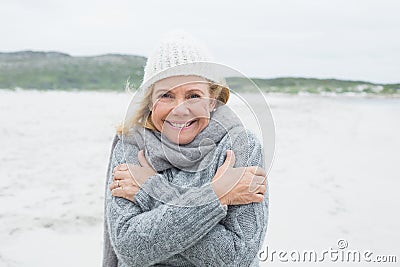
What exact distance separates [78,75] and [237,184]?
3471 centimetres

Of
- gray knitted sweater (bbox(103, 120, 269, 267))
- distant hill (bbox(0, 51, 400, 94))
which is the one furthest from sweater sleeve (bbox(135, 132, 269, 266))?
distant hill (bbox(0, 51, 400, 94))

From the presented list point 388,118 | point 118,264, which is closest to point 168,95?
point 118,264

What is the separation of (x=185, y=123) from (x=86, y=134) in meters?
5.58

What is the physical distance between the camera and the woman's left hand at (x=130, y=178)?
1421 millimetres

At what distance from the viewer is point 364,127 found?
317 inches

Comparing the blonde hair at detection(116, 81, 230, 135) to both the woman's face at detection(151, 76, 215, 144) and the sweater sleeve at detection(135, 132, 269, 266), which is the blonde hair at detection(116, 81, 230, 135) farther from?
the sweater sleeve at detection(135, 132, 269, 266)

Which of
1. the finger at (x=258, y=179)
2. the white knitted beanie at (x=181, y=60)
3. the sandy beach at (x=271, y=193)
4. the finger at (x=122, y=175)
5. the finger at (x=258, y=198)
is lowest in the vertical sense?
the sandy beach at (x=271, y=193)

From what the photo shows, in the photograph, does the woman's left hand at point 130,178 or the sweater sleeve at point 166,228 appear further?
the woman's left hand at point 130,178

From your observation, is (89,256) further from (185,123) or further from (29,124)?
(29,124)

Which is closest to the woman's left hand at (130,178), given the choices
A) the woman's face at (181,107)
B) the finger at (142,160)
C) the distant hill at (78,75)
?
the finger at (142,160)

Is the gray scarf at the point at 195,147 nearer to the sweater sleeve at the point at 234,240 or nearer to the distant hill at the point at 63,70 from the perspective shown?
the sweater sleeve at the point at 234,240

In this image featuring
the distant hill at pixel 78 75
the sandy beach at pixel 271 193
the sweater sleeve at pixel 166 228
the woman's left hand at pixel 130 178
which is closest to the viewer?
the sweater sleeve at pixel 166 228

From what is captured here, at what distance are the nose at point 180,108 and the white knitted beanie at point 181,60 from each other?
76 mm

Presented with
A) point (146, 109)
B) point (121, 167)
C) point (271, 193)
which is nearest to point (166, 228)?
point (121, 167)
